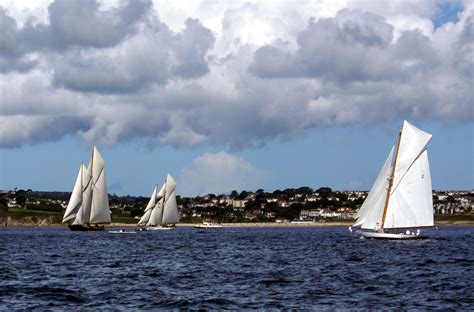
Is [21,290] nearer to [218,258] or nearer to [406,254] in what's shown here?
[218,258]

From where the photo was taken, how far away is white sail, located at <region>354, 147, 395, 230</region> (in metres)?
117

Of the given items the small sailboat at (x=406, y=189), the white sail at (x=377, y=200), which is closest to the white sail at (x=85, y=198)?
the white sail at (x=377, y=200)

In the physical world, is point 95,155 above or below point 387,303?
above

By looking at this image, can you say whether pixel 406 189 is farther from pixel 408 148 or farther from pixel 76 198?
pixel 76 198

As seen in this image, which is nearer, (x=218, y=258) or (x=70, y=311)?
(x=70, y=311)

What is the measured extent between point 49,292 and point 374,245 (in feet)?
202

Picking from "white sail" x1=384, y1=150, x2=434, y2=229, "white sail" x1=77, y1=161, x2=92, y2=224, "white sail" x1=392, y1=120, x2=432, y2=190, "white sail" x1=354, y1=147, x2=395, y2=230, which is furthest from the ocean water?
"white sail" x1=77, y1=161, x2=92, y2=224

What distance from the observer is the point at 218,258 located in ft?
279

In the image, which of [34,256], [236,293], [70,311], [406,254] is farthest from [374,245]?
[70,311]

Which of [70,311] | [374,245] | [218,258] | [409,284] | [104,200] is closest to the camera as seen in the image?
[70,311]

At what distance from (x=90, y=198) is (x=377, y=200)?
81.5m

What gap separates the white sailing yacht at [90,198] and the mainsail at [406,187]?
80.6 m

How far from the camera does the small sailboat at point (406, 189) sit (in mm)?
114062

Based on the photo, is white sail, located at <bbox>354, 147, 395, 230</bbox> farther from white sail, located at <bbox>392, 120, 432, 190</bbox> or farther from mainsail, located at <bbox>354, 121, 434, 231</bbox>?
white sail, located at <bbox>392, 120, 432, 190</bbox>
